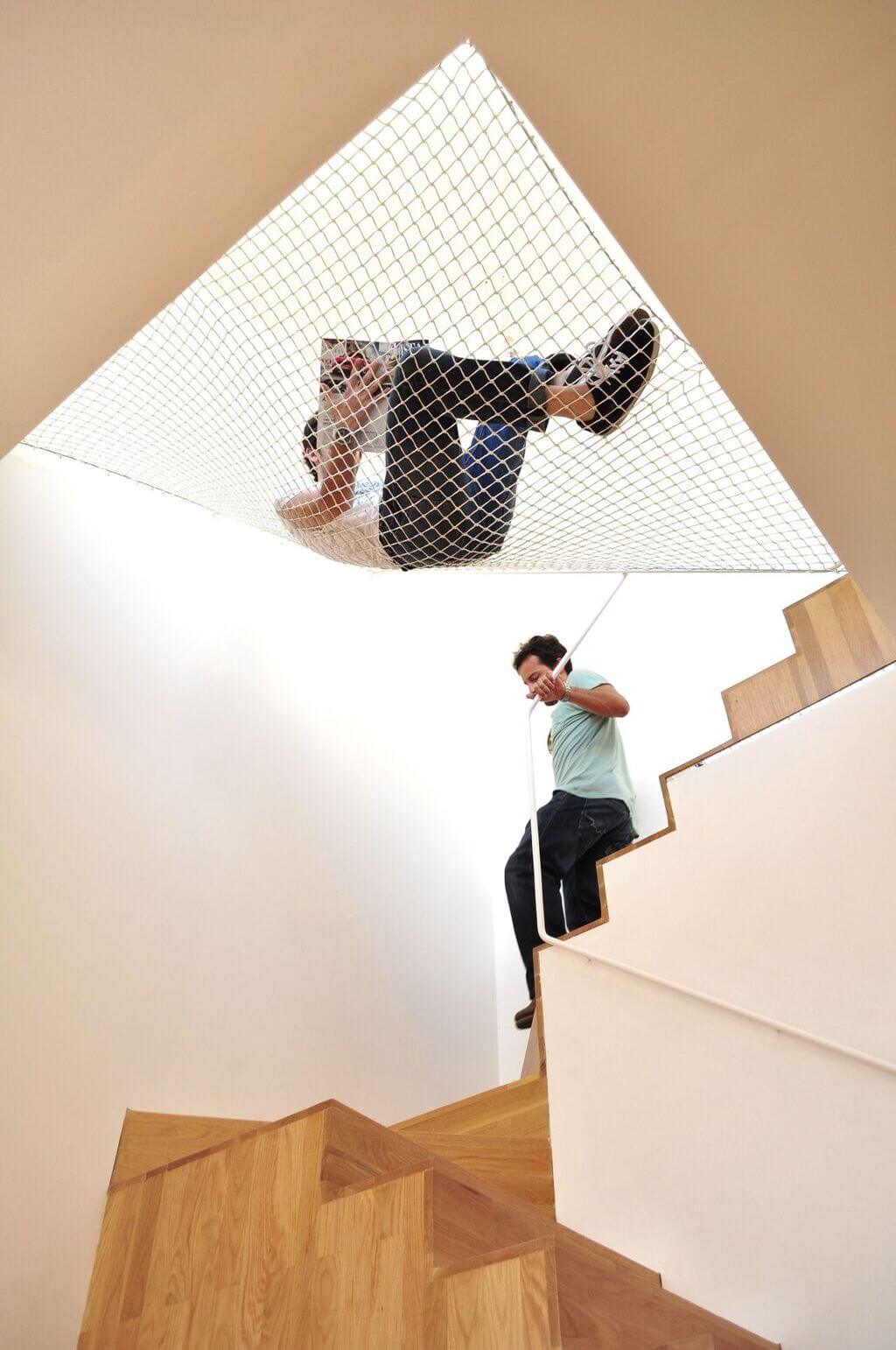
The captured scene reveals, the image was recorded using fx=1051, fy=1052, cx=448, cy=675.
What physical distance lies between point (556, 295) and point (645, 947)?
5.09ft

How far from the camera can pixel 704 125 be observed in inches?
49.4

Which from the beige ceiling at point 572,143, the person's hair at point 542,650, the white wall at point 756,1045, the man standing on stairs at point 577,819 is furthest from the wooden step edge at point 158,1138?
the person's hair at point 542,650

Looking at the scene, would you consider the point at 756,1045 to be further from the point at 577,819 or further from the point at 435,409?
the point at 435,409

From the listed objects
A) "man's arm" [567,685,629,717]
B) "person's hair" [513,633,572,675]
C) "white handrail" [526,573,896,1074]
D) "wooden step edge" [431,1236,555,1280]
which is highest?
"person's hair" [513,633,572,675]

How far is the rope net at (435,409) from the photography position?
189 centimetres

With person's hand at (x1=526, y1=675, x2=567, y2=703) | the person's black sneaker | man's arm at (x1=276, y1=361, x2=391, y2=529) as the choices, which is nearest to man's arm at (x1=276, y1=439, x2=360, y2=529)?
man's arm at (x1=276, y1=361, x2=391, y2=529)

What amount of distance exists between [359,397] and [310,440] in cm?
15

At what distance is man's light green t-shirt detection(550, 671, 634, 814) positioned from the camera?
2.88 meters

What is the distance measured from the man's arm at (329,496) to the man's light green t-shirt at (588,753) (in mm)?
1041

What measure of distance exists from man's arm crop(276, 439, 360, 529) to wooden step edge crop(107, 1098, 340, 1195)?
1.15m

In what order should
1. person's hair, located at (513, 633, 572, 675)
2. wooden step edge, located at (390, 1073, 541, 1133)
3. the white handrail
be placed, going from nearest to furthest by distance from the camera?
the white handrail
wooden step edge, located at (390, 1073, 541, 1133)
person's hair, located at (513, 633, 572, 675)

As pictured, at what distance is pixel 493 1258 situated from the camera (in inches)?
52.4

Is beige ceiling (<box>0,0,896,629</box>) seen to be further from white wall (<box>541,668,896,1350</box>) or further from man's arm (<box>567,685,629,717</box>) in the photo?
man's arm (<box>567,685,629,717</box>)

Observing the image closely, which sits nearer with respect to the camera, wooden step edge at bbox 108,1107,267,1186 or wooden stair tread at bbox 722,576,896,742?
wooden step edge at bbox 108,1107,267,1186
